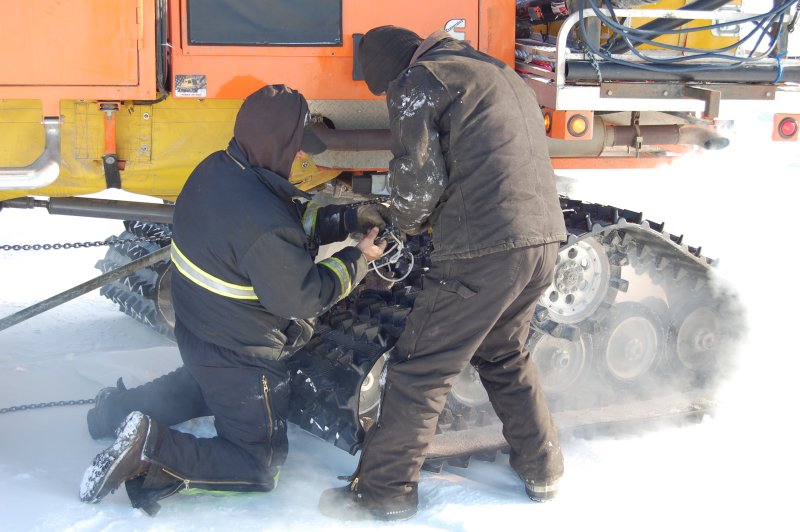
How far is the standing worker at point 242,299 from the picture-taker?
3.36 metres

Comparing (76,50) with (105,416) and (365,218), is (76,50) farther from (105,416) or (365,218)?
(105,416)

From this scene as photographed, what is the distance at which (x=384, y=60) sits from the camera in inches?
134

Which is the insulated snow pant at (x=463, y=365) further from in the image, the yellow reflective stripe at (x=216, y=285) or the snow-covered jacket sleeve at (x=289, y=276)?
the yellow reflective stripe at (x=216, y=285)

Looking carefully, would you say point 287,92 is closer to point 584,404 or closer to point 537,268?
point 537,268

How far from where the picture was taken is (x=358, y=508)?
11.5 feet

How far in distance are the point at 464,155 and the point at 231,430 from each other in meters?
1.43

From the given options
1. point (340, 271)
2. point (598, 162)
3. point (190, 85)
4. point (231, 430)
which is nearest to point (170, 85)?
Result: point (190, 85)

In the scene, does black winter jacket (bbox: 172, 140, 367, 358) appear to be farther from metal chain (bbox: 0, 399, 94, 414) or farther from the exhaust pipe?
metal chain (bbox: 0, 399, 94, 414)

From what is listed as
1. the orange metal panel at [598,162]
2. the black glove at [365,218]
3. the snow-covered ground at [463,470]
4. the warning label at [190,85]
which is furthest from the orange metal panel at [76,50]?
the orange metal panel at [598,162]

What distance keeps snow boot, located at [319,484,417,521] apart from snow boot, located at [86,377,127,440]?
1.06 metres

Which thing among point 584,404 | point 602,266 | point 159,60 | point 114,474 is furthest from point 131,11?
point 584,404

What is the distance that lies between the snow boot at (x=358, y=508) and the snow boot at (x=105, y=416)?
106 centimetres

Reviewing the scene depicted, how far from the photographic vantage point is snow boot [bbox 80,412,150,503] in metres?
3.31

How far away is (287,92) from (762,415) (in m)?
3.02
